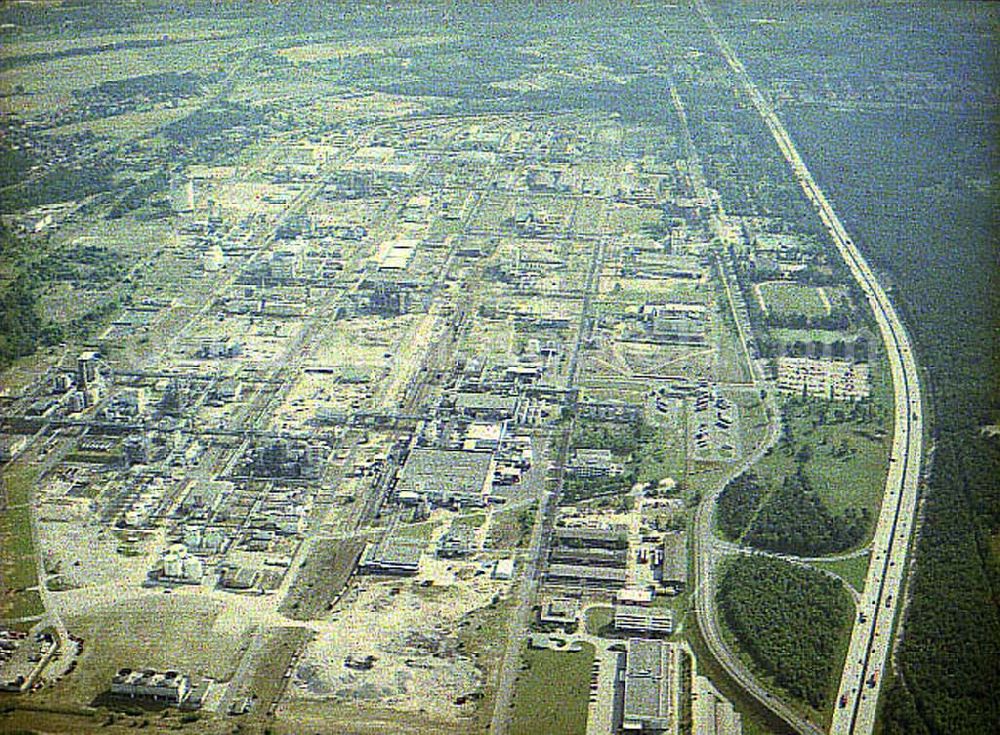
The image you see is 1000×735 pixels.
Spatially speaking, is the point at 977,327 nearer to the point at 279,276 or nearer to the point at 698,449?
the point at 698,449

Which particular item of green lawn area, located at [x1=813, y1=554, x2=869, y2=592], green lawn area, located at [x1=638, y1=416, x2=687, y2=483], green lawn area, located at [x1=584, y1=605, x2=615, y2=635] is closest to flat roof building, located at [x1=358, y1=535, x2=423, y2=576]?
green lawn area, located at [x1=584, y1=605, x2=615, y2=635]

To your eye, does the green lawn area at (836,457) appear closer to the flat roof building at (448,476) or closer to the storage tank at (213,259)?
the flat roof building at (448,476)

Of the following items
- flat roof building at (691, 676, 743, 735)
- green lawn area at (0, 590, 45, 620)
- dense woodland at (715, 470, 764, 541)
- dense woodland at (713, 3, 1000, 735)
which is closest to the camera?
flat roof building at (691, 676, 743, 735)

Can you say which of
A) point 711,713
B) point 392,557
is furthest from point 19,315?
point 711,713

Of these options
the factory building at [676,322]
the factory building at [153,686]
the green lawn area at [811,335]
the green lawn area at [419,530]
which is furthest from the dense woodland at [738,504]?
the factory building at [153,686]

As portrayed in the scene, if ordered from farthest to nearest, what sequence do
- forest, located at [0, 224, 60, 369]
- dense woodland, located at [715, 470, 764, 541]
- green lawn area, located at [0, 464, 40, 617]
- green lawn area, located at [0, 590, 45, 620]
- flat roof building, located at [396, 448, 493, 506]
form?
forest, located at [0, 224, 60, 369]
flat roof building, located at [396, 448, 493, 506]
dense woodland, located at [715, 470, 764, 541]
green lawn area, located at [0, 464, 40, 617]
green lawn area, located at [0, 590, 45, 620]

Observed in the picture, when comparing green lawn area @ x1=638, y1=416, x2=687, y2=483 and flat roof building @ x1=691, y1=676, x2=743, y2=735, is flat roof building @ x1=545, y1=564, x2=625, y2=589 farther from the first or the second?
green lawn area @ x1=638, y1=416, x2=687, y2=483

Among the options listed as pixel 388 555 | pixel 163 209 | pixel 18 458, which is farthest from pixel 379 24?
pixel 388 555
